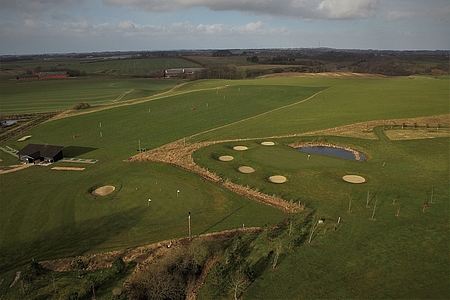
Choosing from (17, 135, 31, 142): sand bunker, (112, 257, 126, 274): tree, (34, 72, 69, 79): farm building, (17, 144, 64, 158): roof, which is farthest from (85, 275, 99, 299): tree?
(34, 72, 69, 79): farm building

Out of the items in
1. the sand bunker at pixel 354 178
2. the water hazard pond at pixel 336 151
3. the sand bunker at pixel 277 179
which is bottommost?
the sand bunker at pixel 277 179

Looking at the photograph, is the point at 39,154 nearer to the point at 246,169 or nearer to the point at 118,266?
the point at 246,169

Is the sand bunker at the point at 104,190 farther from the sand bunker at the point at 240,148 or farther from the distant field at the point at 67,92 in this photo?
the distant field at the point at 67,92

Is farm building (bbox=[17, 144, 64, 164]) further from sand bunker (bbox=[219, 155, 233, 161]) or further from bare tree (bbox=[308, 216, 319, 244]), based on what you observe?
bare tree (bbox=[308, 216, 319, 244])

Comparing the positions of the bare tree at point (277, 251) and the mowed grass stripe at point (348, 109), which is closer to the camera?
the bare tree at point (277, 251)

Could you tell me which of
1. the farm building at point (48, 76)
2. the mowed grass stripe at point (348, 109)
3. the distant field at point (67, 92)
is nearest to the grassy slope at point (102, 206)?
the mowed grass stripe at point (348, 109)

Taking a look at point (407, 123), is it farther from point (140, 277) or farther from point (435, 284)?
point (140, 277)
